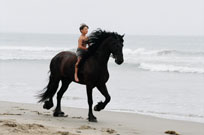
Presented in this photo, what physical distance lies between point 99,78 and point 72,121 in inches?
39.1

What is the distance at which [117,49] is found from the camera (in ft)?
26.0

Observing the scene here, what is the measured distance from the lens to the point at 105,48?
8258 mm

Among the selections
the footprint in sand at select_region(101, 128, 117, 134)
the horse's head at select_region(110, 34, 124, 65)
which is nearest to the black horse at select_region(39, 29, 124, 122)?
the horse's head at select_region(110, 34, 124, 65)

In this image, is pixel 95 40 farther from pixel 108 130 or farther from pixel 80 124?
pixel 108 130

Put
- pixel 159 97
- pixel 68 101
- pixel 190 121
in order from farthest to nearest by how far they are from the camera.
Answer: pixel 159 97, pixel 68 101, pixel 190 121

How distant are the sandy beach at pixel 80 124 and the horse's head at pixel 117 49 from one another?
1.23 m

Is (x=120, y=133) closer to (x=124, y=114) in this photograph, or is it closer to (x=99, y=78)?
(x=99, y=78)

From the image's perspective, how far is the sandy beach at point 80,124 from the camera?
6.57m

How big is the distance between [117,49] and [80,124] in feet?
5.05

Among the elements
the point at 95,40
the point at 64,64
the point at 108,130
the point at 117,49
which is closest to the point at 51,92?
the point at 64,64

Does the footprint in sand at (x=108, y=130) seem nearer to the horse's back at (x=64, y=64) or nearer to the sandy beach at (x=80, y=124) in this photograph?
the sandy beach at (x=80, y=124)

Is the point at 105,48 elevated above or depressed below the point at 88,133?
above

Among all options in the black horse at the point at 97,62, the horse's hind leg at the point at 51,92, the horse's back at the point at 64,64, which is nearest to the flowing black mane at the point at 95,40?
the black horse at the point at 97,62

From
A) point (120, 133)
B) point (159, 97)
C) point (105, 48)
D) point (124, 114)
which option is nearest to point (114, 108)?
point (124, 114)
